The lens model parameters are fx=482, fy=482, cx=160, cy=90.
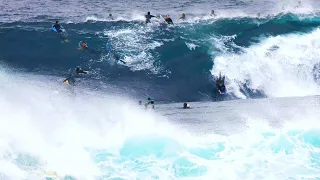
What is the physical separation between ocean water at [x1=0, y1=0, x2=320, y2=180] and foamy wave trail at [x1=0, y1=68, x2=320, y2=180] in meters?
0.10

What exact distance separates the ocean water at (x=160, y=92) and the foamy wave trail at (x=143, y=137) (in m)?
0.10

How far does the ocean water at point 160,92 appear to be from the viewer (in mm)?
39406

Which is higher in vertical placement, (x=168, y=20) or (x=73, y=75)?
(x=168, y=20)

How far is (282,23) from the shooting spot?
2367 inches

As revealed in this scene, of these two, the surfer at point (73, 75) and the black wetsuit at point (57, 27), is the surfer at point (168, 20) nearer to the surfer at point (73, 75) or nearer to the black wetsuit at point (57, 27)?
the black wetsuit at point (57, 27)

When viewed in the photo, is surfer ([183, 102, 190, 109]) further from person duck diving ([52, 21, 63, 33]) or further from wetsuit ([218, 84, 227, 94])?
person duck diving ([52, 21, 63, 33])

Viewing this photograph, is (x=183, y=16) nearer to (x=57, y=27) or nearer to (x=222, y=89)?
(x=222, y=89)

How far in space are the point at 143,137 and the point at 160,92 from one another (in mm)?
7047

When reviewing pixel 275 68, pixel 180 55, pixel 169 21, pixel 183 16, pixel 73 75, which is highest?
pixel 183 16

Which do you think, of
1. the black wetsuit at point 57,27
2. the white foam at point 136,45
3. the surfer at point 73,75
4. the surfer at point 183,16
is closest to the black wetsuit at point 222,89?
the white foam at point 136,45

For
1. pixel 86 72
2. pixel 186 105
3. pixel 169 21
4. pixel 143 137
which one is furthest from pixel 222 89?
pixel 86 72

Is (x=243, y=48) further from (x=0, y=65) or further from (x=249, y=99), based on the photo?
(x=0, y=65)

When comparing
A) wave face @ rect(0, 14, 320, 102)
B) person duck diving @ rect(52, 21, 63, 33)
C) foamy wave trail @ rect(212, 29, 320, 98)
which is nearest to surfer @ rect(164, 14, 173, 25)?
wave face @ rect(0, 14, 320, 102)

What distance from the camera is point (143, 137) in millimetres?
42344
